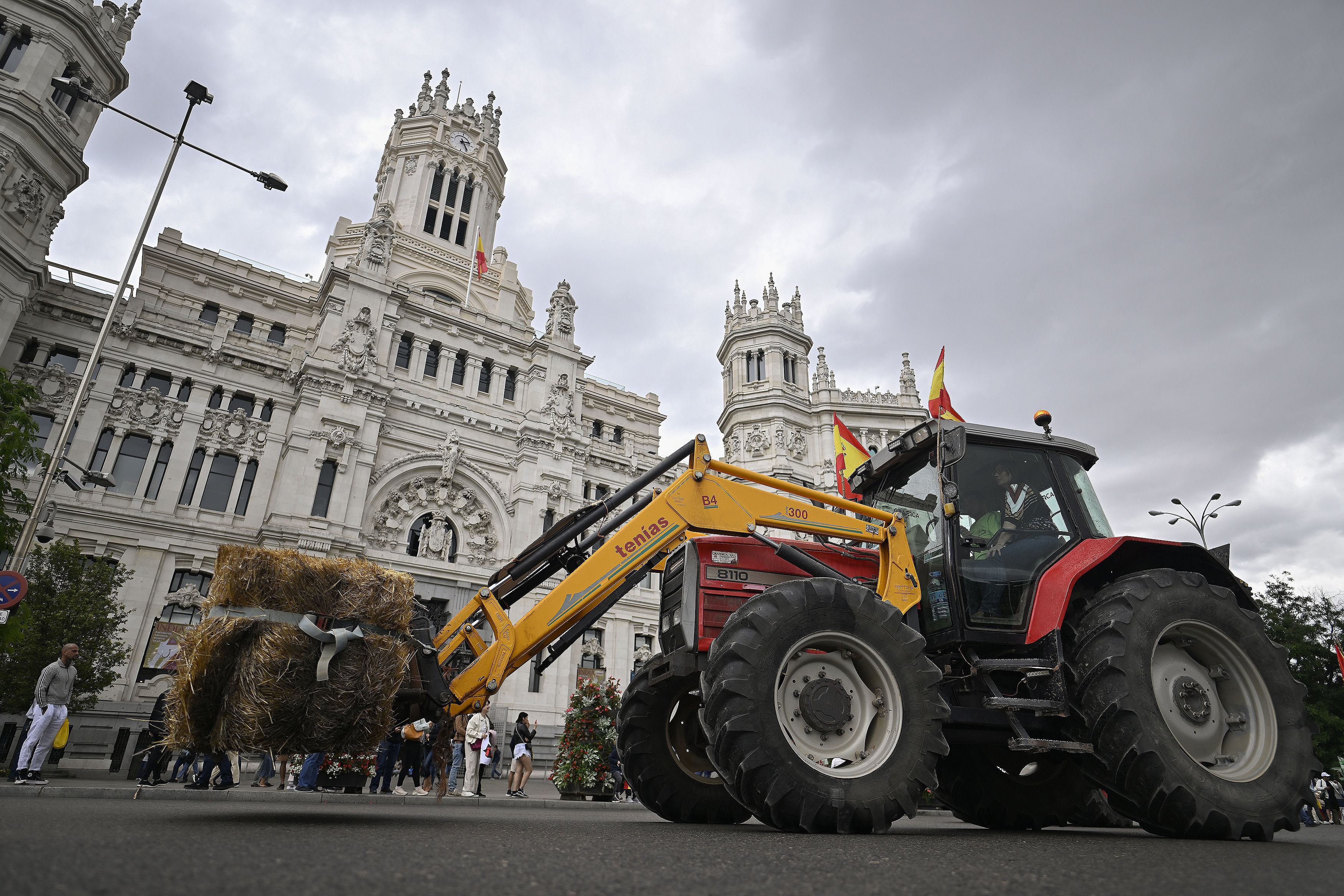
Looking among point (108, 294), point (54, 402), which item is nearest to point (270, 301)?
point (108, 294)

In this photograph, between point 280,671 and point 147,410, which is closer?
point 280,671

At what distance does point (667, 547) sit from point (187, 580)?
2631cm

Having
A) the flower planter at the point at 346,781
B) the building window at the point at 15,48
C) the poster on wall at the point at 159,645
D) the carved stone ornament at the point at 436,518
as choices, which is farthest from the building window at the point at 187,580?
→ the building window at the point at 15,48

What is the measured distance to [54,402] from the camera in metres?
24.5

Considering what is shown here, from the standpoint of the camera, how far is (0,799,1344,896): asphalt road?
2.25 metres

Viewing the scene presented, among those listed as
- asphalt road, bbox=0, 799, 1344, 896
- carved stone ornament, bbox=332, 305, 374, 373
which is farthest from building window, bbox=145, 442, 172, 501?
asphalt road, bbox=0, 799, 1344, 896

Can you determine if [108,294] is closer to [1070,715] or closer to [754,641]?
[754,641]

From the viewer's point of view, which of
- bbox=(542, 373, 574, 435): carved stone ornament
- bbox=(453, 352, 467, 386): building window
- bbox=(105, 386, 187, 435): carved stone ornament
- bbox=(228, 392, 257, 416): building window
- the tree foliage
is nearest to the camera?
the tree foliage

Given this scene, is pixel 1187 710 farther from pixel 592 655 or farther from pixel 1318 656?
pixel 1318 656

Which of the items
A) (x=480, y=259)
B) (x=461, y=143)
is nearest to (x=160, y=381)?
(x=480, y=259)

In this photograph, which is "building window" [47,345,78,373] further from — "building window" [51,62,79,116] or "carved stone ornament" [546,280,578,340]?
"carved stone ornament" [546,280,578,340]

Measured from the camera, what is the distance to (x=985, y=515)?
251 inches

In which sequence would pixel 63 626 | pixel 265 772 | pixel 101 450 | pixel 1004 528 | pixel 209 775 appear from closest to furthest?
pixel 1004 528
pixel 209 775
pixel 265 772
pixel 63 626
pixel 101 450

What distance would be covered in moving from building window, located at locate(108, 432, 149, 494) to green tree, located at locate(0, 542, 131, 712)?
5.86 metres
